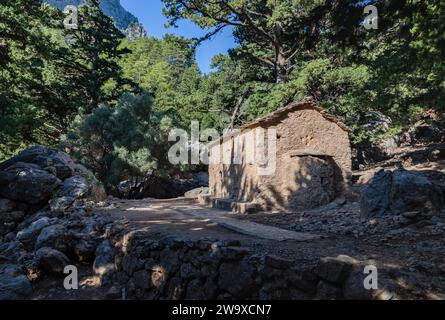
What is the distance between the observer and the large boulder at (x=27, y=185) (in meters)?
12.6

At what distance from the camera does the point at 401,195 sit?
7.48 metres

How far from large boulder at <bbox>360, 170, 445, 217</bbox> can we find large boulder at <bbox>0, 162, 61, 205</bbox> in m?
11.7

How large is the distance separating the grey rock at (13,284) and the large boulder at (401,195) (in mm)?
7956

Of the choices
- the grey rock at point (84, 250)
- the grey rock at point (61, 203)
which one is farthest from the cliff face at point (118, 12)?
the grey rock at point (84, 250)

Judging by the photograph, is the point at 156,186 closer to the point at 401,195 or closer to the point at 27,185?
the point at 27,185

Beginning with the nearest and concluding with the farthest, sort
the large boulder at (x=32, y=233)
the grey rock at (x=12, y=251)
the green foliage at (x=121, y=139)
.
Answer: the grey rock at (x=12, y=251), the large boulder at (x=32, y=233), the green foliage at (x=121, y=139)

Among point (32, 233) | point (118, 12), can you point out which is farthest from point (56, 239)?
point (118, 12)

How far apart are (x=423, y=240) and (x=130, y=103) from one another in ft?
66.6

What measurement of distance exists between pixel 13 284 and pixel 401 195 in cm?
878

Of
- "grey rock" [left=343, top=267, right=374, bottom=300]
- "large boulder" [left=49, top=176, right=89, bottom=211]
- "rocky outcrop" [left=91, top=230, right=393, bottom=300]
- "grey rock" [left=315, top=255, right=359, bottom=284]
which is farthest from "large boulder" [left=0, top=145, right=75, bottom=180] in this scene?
"grey rock" [left=343, top=267, right=374, bottom=300]

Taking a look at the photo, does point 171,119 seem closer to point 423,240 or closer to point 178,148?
point 178,148

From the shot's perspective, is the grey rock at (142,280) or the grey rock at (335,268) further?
the grey rock at (142,280)

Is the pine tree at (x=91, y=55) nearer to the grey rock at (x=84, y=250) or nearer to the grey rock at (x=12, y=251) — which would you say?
the grey rock at (x=12, y=251)

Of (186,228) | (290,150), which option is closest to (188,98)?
(290,150)
